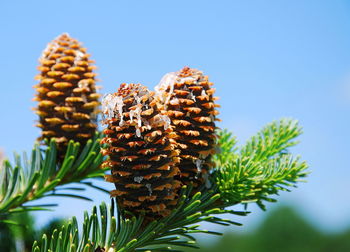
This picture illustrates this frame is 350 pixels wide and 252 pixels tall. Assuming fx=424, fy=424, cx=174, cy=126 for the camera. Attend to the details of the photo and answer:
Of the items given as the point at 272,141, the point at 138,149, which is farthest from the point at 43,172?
the point at 272,141

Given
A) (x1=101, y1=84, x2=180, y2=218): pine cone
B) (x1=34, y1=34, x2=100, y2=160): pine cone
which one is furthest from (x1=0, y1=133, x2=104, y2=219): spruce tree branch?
(x1=101, y1=84, x2=180, y2=218): pine cone

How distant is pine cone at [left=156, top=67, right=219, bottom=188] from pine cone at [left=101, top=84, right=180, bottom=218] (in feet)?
0.36

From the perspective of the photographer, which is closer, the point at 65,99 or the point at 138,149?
the point at 138,149

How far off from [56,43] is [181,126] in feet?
2.32

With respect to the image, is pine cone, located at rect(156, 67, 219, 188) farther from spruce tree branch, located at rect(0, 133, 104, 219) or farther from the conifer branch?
spruce tree branch, located at rect(0, 133, 104, 219)

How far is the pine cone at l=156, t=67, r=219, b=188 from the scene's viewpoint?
1.29 meters

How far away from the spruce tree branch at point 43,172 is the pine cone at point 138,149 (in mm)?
283

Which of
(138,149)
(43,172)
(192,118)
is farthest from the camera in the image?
(43,172)

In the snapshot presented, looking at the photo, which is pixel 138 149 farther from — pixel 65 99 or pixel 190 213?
pixel 65 99

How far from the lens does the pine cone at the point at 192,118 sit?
1289 millimetres

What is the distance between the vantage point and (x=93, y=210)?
1.20m

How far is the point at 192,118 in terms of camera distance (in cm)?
130

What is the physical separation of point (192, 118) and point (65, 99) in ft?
1.77

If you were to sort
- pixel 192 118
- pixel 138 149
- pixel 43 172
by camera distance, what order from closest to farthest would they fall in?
pixel 138 149 < pixel 192 118 < pixel 43 172
